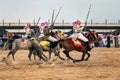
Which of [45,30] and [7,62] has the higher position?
[45,30]

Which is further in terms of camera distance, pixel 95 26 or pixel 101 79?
pixel 95 26

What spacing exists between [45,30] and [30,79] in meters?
9.08

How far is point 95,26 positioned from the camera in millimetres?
72625

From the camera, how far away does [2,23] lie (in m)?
68.8

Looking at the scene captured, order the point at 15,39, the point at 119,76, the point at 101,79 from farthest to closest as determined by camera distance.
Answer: the point at 15,39 < the point at 119,76 < the point at 101,79

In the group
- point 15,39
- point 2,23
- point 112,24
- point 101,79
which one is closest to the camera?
point 101,79

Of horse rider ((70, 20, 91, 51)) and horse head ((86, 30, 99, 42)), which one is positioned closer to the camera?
horse rider ((70, 20, 91, 51))

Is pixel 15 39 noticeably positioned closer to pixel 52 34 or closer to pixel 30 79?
pixel 52 34

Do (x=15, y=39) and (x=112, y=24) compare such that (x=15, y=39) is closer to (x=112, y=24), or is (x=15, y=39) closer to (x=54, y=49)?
(x=54, y=49)

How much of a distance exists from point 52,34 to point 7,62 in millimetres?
3496

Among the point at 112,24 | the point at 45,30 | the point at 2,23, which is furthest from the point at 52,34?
the point at 112,24

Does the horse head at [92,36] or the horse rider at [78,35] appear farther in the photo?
the horse head at [92,36]

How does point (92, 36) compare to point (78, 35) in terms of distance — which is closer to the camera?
point (78, 35)

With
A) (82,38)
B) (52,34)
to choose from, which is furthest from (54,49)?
(82,38)
